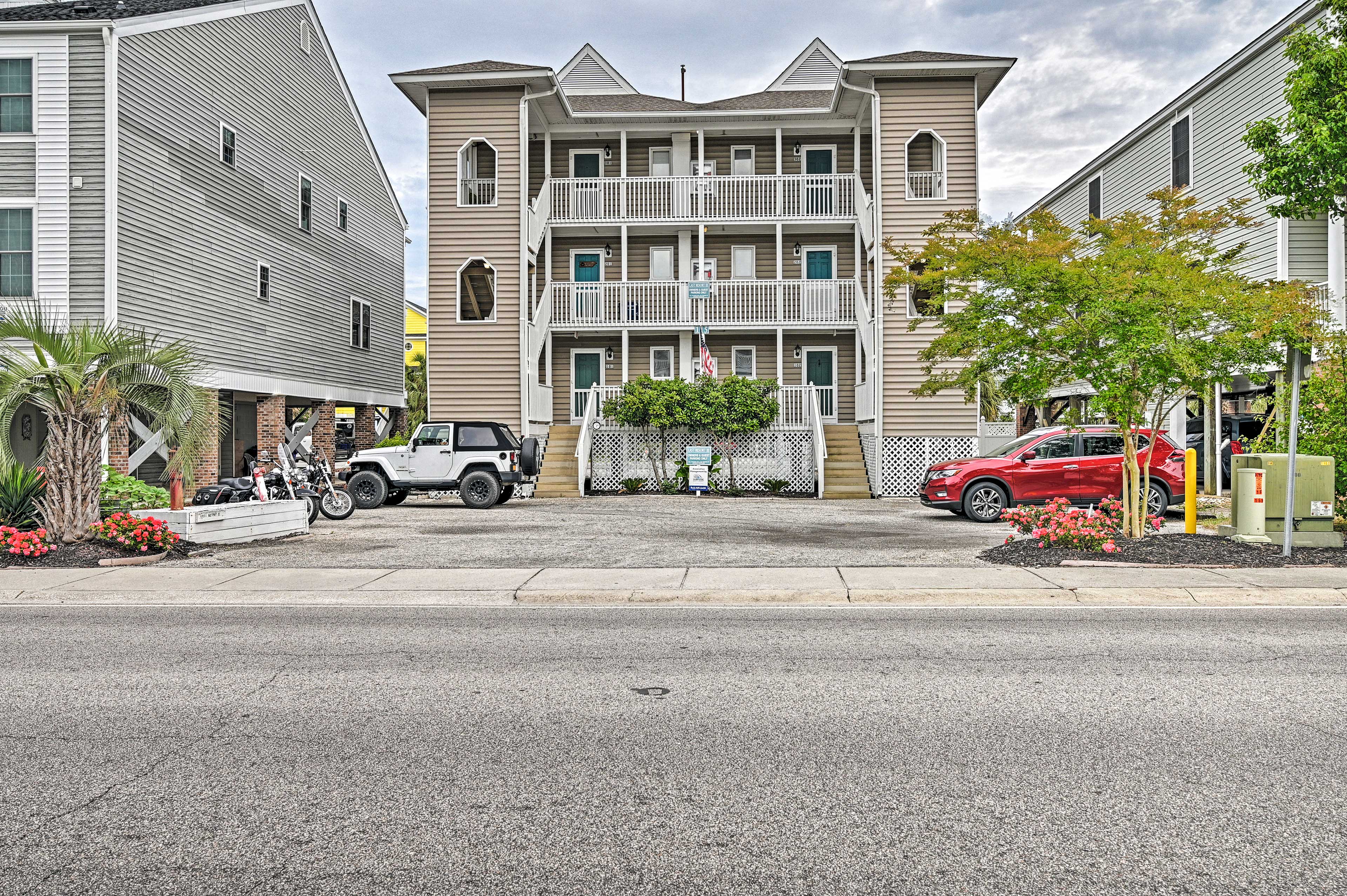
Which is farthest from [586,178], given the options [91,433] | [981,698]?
[981,698]

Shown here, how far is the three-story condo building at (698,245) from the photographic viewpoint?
25.5 m

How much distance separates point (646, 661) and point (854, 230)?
76.4 feet

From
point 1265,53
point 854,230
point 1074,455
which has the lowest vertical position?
point 1074,455

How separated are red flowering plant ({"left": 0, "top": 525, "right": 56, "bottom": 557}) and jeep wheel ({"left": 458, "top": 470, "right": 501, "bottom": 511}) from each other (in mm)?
9036

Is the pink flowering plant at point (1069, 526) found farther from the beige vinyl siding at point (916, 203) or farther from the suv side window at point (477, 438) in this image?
the beige vinyl siding at point (916, 203)

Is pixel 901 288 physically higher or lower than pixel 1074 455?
higher

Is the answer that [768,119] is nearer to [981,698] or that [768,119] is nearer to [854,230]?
[854,230]

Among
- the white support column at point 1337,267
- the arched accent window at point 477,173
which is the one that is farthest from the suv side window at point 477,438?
the white support column at point 1337,267

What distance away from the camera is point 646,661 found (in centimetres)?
707

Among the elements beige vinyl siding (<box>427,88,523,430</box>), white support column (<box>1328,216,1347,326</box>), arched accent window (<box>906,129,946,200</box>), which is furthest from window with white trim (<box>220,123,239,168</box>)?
white support column (<box>1328,216,1347,326</box>)

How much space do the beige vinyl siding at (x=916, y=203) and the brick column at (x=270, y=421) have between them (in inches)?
603

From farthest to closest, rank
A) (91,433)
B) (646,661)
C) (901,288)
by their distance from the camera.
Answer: (901,288) → (91,433) → (646,661)

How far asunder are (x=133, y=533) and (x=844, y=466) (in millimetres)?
16664

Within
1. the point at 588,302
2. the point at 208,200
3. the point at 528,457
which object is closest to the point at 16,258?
the point at 208,200
